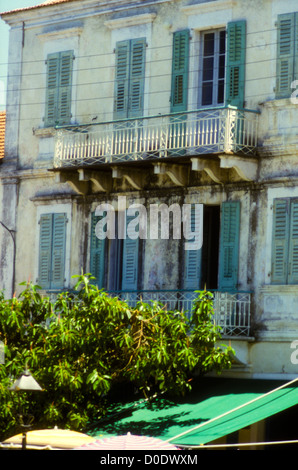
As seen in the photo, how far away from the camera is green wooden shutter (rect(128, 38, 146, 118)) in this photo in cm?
2989

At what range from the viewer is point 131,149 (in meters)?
28.8

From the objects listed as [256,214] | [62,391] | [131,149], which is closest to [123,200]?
[131,149]

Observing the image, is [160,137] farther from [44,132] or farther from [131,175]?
[44,132]

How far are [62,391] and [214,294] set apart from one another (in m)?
3.58

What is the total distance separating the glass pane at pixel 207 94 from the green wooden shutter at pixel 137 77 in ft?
4.84

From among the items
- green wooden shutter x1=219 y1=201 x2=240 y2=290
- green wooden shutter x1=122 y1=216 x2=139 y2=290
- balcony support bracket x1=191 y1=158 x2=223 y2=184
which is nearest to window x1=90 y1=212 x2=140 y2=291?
green wooden shutter x1=122 y1=216 x2=139 y2=290

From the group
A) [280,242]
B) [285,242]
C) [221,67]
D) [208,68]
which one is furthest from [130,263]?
[221,67]

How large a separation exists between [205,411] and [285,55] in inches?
276

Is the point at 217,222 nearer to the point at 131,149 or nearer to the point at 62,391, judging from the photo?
the point at 131,149

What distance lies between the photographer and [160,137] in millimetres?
28359

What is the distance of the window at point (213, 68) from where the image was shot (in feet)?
94.5

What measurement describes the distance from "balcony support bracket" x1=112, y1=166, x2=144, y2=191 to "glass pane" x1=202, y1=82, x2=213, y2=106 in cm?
200

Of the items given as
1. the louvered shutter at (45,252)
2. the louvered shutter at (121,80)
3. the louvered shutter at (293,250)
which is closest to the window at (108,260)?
the louvered shutter at (45,252)

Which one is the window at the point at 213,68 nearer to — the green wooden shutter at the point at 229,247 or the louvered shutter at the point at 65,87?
the green wooden shutter at the point at 229,247
